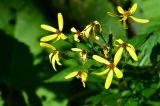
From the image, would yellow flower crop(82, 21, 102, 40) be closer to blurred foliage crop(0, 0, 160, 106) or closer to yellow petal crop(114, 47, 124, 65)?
yellow petal crop(114, 47, 124, 65)

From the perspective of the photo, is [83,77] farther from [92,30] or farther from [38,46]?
[38,46]

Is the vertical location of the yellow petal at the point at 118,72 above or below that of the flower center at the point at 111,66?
below

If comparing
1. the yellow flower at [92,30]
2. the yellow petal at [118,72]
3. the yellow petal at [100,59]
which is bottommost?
the yellow petal at [118,72]

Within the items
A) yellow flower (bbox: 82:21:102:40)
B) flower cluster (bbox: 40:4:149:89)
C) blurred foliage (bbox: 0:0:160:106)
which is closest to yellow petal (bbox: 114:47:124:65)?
flower cluster (bbox: 40:4:149:89)

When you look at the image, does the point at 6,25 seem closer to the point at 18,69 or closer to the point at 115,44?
the point at 18,69

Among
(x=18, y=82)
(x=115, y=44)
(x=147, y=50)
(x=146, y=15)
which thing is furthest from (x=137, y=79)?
(x=18, y=82)

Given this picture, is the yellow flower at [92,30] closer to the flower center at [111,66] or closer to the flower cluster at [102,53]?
the flower cluster at [102,53]

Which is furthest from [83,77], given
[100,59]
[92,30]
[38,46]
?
[38,46]

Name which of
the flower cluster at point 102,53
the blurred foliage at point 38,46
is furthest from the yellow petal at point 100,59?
the blurred foliage at point 38,46

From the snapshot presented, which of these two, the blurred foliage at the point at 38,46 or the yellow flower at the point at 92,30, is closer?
the yellow flower at the point at 92,30
